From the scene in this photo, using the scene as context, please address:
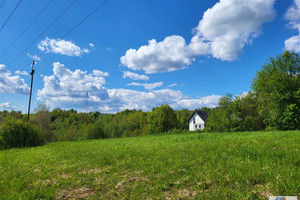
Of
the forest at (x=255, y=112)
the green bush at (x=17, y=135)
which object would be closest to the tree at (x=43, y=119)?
the forest at (x=255, y=112)

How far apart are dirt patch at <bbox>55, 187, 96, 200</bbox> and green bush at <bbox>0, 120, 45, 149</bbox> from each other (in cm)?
2061

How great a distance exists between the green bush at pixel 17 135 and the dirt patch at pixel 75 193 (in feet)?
67.6

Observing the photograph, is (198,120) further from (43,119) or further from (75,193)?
(75,193)

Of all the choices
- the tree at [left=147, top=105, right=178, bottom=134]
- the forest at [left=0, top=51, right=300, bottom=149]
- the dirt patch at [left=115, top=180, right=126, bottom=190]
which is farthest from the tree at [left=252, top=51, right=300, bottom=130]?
the dirt patch at [left=115, top=180, right=126, bottom=190]

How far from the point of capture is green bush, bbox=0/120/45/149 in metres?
20.2

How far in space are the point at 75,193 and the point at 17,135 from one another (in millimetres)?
21421

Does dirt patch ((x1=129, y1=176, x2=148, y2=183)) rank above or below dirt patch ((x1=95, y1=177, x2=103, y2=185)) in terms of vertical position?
above

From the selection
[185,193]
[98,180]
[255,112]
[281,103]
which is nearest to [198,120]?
[255,112]

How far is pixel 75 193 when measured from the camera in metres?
5.01

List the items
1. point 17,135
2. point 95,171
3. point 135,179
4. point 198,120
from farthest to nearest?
1. point 198,120
2. point 17,135
3. point 95,171
4. point 135,179

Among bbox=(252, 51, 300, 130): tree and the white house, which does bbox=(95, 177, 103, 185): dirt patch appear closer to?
bbox=(252, 51, 300, 130): tree

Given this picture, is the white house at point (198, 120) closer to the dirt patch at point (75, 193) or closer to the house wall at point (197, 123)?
the house wall at point (197, 123)

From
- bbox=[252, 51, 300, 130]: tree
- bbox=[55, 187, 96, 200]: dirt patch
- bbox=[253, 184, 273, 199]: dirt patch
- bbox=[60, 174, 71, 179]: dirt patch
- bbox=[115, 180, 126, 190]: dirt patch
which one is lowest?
bbox=[60, 174, 71, 179]: dirt patch

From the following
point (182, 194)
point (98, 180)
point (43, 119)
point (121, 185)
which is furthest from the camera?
point (43, 119)
